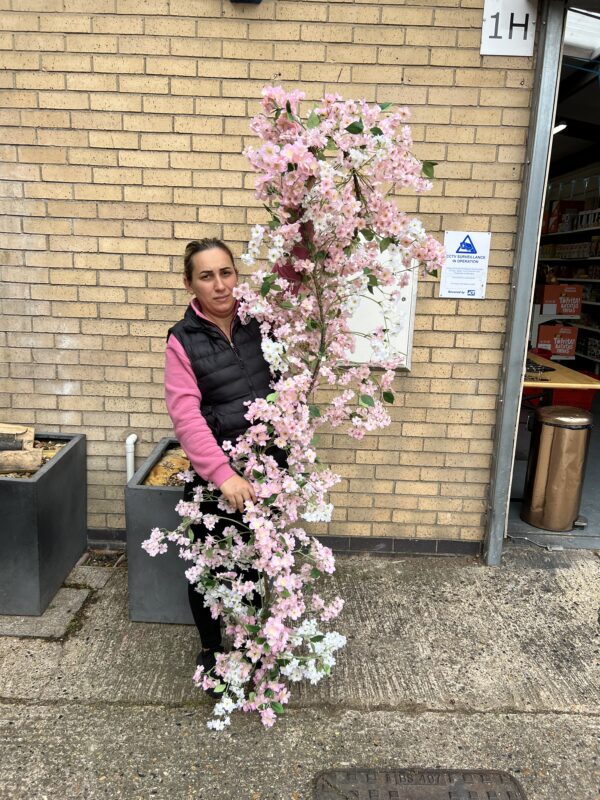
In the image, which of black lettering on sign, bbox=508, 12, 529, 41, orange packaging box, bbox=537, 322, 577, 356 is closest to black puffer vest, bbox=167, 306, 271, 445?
black lettering on sign, bbox=508, 12, 529, 41

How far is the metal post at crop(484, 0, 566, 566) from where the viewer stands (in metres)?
3.23

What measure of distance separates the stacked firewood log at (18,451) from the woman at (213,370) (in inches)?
50.2

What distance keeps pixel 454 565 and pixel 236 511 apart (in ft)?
6.11

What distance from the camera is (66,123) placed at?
339 cm

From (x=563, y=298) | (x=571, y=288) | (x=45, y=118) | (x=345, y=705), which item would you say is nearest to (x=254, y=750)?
(x=345, y=705)

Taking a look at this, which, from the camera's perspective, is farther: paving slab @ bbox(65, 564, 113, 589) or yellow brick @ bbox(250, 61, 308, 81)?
paving slab @ bbox(65, 564, 113, 589)

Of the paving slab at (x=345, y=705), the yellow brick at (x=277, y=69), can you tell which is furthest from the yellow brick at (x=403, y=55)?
the paving slab at (x=345, y=705)

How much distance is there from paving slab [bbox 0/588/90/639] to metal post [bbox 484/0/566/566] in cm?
239

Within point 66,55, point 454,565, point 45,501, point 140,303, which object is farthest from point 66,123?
point 454,565

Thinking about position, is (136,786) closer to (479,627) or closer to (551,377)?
(479,627)

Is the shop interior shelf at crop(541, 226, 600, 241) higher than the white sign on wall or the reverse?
higher

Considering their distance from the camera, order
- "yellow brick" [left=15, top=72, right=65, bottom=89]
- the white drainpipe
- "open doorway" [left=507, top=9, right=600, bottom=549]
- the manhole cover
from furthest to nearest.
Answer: "open doorway" [left=507, top=9, right=600, bottom=549] < the white drainpipe < "yellow brick" [left=15, top=72, right=65, bottom=89] < the manhole cover

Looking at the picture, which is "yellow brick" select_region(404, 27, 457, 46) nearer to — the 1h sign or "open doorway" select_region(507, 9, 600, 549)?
the 1h sign

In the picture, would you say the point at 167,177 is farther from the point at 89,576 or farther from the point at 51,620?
the point at 51,620
